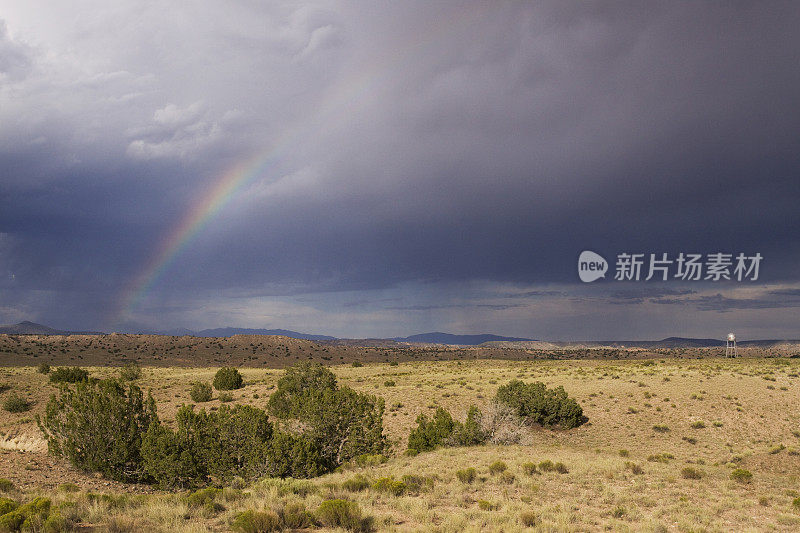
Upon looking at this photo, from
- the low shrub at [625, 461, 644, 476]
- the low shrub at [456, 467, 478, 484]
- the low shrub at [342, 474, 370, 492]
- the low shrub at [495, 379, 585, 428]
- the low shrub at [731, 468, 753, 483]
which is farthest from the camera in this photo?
the low shrub at [495, 379, 585, 428]

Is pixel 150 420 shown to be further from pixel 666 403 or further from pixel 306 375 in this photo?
pixel 666 403

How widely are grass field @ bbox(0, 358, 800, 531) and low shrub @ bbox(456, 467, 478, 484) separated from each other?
0.21m

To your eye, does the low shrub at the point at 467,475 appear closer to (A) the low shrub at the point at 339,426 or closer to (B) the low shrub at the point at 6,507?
(A) the low shrub at the point at 339,426

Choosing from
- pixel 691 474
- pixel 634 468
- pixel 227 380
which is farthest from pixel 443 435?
pixel 227 380

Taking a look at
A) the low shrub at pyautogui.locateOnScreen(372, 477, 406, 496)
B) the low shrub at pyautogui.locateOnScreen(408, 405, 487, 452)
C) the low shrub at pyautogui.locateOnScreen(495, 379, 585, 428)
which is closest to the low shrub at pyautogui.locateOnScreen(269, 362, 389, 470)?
the low shrub at pyautogui.locateOnScreen(408, 405, 487, 452)

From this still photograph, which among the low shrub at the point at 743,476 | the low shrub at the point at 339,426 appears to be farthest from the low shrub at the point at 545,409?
the low shrub at the point at 743,476

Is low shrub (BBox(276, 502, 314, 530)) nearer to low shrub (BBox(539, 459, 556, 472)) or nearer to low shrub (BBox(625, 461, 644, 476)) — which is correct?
low shrub (BBox(539, 459, 556, 472))

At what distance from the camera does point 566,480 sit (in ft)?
52.0

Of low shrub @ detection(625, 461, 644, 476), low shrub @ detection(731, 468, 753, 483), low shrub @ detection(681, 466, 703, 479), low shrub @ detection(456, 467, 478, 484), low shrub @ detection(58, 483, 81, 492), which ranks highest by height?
low shrub @ detection(731, 468, 753, 483)

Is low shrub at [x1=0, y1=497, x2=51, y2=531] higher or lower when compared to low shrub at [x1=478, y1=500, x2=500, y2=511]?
higher

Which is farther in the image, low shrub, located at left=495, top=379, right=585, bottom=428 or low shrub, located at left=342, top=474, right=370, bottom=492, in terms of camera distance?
low shrub, located at left=495, top=379, right=585, bottom=428

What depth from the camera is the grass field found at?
1115 cm

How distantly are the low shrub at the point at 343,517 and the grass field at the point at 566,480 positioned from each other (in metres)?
0.39

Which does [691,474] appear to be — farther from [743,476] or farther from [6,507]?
[6,507]
